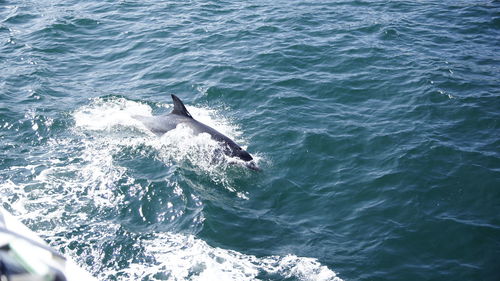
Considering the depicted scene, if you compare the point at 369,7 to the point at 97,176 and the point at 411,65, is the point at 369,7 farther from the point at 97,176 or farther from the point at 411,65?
the point at 97,176

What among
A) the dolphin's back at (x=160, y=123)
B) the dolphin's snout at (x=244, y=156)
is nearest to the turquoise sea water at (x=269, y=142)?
the dolphin's back at (x=160, y=123)

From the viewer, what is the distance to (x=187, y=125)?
57.0 feet

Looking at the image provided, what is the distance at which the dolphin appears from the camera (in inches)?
643

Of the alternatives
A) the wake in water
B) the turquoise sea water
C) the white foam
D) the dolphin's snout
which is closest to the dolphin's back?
the wake in water

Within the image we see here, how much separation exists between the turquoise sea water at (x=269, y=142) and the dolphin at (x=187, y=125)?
16.9 inches

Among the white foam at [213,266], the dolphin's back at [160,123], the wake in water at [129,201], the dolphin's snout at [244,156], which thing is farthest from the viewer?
the dolphin's back at [160,123]

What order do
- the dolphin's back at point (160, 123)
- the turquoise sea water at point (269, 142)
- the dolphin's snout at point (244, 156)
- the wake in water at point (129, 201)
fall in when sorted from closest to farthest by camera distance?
the wake in water at point (129, 201) < the turquoise sea water at point (269, 142) < the dolphin's snout at point (244, 156) < the dolphin's back at point (160, 123)

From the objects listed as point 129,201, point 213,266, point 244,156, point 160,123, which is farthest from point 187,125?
point 213,266

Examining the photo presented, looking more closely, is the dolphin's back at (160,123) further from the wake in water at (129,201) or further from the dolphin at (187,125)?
the wake in water at (129,201)

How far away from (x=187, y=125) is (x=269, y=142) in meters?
3.08

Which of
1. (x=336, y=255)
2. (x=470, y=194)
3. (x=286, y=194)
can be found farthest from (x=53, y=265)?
(x=470, y=194)

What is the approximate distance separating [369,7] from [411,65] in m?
8.00

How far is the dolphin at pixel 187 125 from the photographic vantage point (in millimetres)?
16344

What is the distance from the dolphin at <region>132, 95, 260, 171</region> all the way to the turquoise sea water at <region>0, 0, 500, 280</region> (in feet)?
1.41
